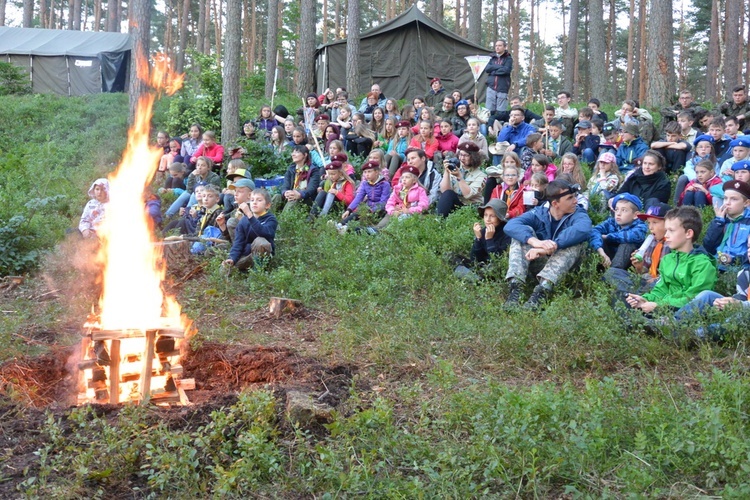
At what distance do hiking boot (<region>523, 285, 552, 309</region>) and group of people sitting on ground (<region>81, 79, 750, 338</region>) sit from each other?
0.02 meters

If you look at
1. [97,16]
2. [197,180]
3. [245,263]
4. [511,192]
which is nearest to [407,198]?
[511,192]

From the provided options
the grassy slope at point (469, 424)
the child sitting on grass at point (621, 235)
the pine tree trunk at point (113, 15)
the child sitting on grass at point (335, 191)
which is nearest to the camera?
the grassy slope at point (469, 424)

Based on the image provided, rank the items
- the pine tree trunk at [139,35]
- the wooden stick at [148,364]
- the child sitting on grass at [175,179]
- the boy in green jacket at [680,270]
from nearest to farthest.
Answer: the wooden stick at [148,364] → the boy in green jacket at [680,270] → the child sitting on grass at [175,179] → the pine tree trunk at [139,35]

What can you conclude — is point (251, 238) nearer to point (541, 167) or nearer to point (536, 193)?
point (536, 193)

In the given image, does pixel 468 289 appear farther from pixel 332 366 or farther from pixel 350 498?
pixel 350 498

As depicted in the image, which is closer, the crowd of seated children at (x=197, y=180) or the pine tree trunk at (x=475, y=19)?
the crowd of seated children at (x=197, y=180)

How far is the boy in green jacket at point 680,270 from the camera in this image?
6.42m

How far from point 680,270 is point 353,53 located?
14.5m

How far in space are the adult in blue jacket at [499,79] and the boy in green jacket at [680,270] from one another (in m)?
9.30

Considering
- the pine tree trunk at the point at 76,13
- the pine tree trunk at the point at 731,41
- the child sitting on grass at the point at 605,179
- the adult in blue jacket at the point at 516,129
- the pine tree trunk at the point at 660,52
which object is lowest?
the child sitting on grass at the point at 605,179

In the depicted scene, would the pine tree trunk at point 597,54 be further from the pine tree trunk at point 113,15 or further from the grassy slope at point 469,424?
the pine tree trunk at point 113,15

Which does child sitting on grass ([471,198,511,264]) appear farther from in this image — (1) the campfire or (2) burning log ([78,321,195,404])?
(2) burning log ([78,321,195,404])

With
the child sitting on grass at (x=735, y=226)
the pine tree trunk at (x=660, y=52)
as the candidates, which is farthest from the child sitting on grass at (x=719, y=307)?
the pine tree trunk at (x=660, y=52)

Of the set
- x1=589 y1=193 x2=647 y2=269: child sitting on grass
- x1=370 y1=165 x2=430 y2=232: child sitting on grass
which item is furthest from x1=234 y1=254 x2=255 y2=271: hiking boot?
x1=589 y1=193 x2=647 y2=269: child sitting on grass
